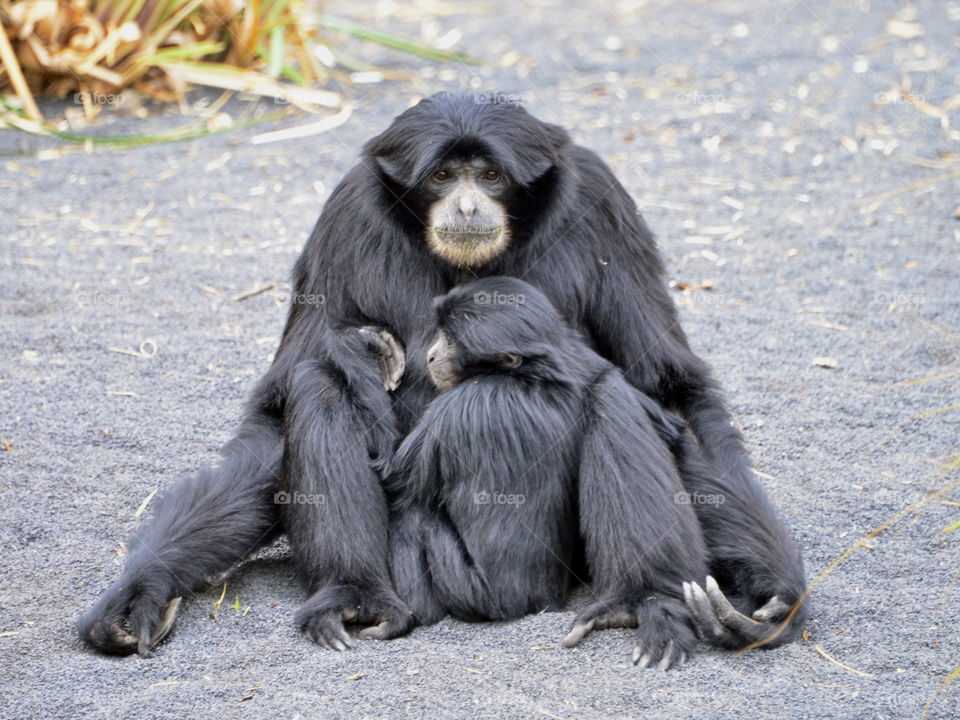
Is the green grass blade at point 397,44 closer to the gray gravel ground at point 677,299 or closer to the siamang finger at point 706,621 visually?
the gray gravel ground at point 677,299

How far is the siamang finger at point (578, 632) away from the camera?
471cm

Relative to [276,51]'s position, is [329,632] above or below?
below

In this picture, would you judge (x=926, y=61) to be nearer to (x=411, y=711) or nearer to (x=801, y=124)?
(x=801, y=124)

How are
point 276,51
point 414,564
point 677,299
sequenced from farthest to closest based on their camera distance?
point 276,51 < point 677,299 < point 414,564

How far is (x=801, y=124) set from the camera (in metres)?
11.2

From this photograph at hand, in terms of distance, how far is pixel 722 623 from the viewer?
4.75 meters

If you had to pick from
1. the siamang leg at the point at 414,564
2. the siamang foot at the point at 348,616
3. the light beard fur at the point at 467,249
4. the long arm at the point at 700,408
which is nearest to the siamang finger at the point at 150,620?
the siamang foot at the point at 348,616

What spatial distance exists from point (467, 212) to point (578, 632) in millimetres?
1702

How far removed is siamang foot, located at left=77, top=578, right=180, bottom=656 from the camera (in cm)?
473

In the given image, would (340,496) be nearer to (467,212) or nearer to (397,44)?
(467,212)

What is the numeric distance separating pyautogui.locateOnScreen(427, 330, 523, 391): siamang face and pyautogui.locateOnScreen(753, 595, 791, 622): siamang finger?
132cm

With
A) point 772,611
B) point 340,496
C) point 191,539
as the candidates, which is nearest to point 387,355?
point 340,496

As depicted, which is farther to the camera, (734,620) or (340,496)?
(340,496)

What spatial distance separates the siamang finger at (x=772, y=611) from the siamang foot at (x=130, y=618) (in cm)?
A: 223
